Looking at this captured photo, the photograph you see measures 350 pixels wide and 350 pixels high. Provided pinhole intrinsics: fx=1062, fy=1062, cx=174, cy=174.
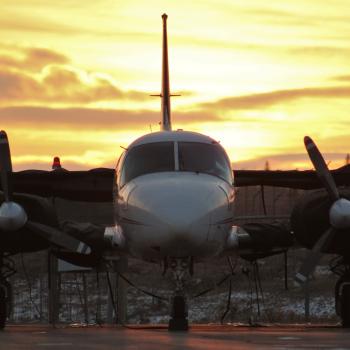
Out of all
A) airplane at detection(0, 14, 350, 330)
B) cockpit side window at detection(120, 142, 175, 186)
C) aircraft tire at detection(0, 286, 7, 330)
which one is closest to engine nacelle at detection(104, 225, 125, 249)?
airplane at detection(0, 14, 350, 330)

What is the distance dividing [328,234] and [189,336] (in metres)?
5.41

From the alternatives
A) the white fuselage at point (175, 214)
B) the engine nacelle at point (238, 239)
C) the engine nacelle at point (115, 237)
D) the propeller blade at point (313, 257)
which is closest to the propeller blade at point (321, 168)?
the propeller blade at point (313, 257)

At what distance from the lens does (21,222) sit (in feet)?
70.2

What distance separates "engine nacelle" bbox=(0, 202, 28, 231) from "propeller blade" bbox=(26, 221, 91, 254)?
43.2 inches

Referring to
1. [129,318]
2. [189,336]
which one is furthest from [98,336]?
[129,318]

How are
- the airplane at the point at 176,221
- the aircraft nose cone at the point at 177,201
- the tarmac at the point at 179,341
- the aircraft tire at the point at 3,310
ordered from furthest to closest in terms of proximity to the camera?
the aircraft tire at the point at 3,310 → the airplane at the point at 176,221 → the aircraft nose cone at the point at 177,201 → the tarmac at the point at 179,341

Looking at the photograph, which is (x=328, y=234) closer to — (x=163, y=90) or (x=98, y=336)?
(x=98, y=336)

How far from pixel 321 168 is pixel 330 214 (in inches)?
57.5

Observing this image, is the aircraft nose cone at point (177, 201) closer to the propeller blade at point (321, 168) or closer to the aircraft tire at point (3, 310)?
the propeller blade at point (321, 168)

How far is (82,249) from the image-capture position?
22531mm

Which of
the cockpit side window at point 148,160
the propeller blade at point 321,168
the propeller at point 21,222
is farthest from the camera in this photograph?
the propeller blade at point 321,168

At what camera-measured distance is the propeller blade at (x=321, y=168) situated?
2228 centimetres

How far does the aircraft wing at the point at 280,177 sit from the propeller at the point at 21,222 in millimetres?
6698

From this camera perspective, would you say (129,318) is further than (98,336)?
Yes
